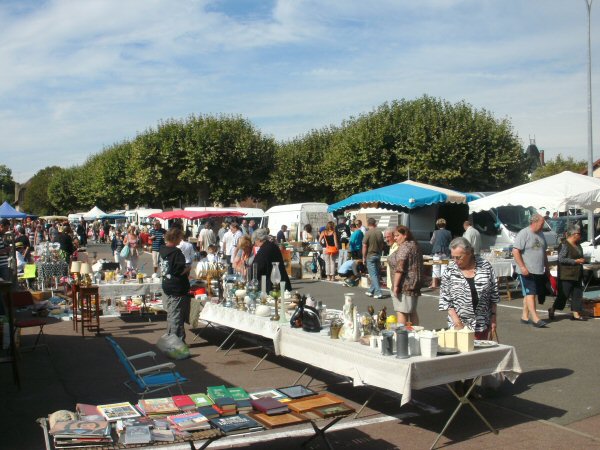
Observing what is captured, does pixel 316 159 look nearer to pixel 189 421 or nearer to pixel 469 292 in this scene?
pixel 469 292

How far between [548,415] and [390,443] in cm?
172

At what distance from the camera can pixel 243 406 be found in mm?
4508

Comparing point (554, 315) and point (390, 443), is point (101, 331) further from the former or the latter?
point (554, 315)

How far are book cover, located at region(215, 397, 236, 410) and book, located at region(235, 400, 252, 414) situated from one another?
44 mm

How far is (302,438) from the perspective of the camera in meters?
5.40

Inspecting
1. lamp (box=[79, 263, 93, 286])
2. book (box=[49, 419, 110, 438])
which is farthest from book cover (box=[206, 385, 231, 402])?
lamp (box=[79, 263, 93, 286])

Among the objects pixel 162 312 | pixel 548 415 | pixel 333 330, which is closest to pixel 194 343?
pixel 162 312

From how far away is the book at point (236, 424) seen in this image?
4039mm

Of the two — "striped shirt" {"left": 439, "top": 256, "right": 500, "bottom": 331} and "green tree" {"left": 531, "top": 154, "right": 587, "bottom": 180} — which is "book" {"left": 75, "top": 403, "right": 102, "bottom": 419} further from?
"green tree" {"left": 531, "top": 154, "right": 587, "bottom": 180}

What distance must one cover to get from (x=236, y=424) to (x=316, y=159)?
38651 mm

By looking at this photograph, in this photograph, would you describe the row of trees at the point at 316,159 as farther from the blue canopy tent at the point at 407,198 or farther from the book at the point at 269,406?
the book at the point at 269,406

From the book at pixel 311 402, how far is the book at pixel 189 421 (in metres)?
0.66

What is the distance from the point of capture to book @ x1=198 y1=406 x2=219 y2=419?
4318 millimetres

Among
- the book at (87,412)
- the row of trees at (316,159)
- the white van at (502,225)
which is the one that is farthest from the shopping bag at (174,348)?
the row of trees at (316,159)
